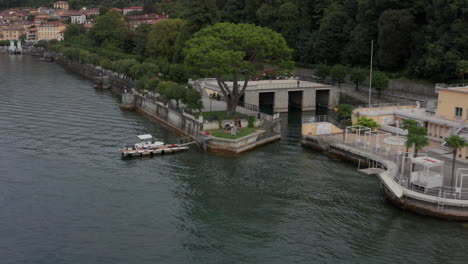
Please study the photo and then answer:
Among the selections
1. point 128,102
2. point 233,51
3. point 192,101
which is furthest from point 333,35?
point 192,101

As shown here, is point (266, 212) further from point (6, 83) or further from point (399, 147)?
point (6, 83)

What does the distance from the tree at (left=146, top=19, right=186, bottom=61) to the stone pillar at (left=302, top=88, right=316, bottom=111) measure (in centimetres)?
3778

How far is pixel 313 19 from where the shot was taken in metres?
97.2

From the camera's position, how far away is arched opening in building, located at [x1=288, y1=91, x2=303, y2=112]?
69.8m

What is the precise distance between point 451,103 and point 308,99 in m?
27.1

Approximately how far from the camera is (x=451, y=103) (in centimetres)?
4303

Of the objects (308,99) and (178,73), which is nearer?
(308,99)

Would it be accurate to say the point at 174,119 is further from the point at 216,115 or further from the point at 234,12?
the point at 234,12

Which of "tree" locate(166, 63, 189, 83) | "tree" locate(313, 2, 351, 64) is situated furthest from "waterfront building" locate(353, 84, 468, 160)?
"tree" locate(313, 2, 351, 64)

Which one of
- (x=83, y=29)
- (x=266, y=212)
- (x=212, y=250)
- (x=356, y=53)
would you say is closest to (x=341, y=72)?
(x=356, y=53)

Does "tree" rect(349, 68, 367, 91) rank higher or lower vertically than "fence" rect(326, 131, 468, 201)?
higher

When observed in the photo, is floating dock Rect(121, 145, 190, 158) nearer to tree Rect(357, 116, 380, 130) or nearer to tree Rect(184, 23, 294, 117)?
tree Rect(184, 23, 294, 117)

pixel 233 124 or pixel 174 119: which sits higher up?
pixel 233 124

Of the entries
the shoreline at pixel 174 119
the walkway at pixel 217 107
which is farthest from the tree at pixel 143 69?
the walkway at pixel 217 107
